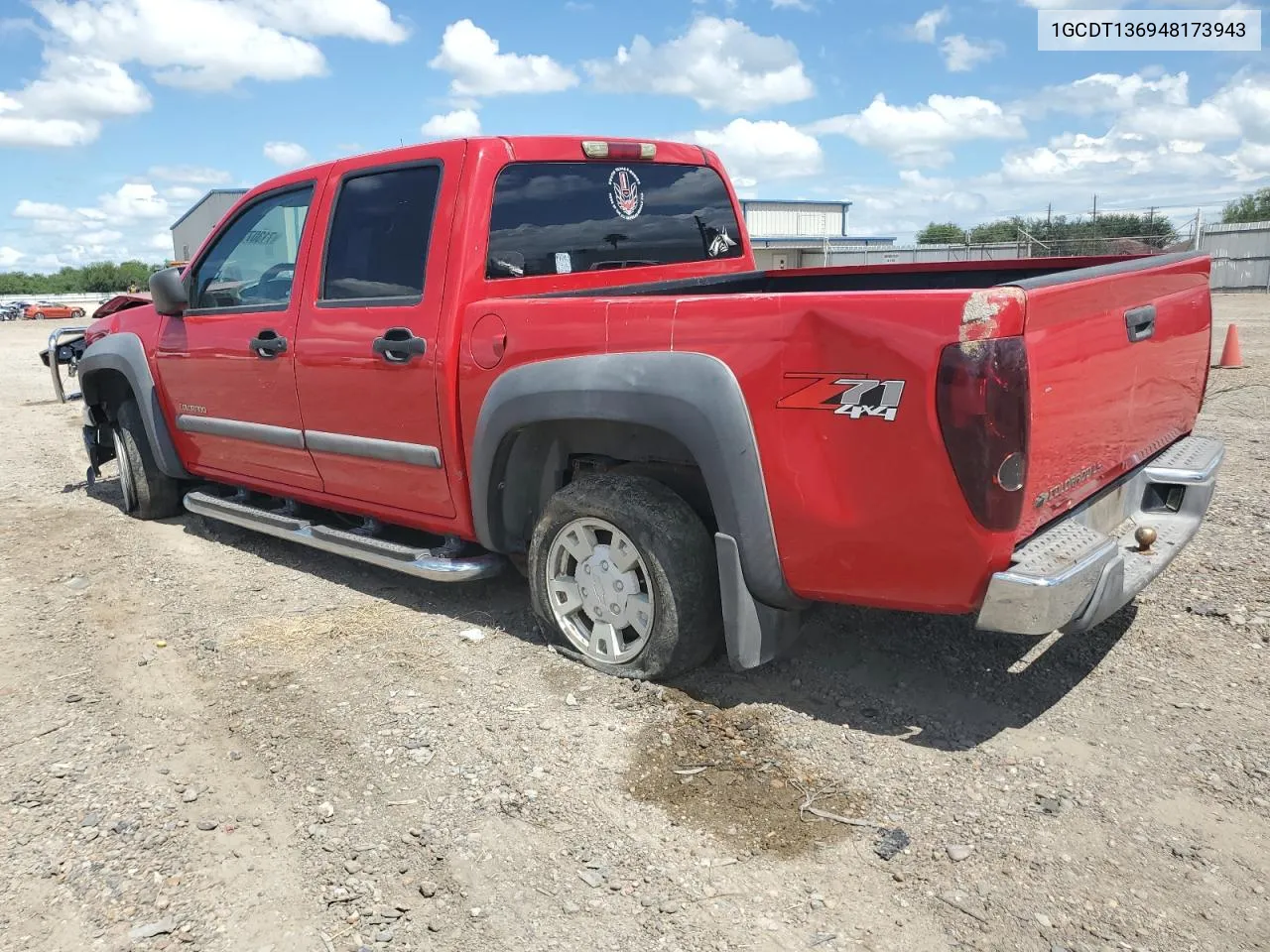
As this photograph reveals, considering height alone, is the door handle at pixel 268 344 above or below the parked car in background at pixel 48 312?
above

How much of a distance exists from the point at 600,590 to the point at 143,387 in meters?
3.50

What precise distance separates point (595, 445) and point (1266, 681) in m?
2.50

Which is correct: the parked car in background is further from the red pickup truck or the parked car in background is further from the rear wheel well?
the rear wheel well

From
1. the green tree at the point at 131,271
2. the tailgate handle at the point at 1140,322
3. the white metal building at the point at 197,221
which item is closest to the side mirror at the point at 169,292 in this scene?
the tailgate handle at the point at 1140,322

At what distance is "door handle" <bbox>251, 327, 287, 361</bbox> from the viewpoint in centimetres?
458

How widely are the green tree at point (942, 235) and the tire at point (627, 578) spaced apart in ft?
103

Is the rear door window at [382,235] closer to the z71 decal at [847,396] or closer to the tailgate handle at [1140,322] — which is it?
the z71 decal at [847,396]

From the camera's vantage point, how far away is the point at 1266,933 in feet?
7.41

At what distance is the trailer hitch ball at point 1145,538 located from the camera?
333 cm

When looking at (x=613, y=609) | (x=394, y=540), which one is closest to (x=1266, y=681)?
(x=613, y=609)

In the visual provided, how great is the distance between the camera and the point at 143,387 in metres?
5.69

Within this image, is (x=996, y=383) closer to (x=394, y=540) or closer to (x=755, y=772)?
(x=755, y=772)

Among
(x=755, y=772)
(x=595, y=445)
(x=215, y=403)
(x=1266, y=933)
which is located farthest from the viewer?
(x=215, y=403)

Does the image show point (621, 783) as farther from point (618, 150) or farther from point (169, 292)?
point (169, 292)
